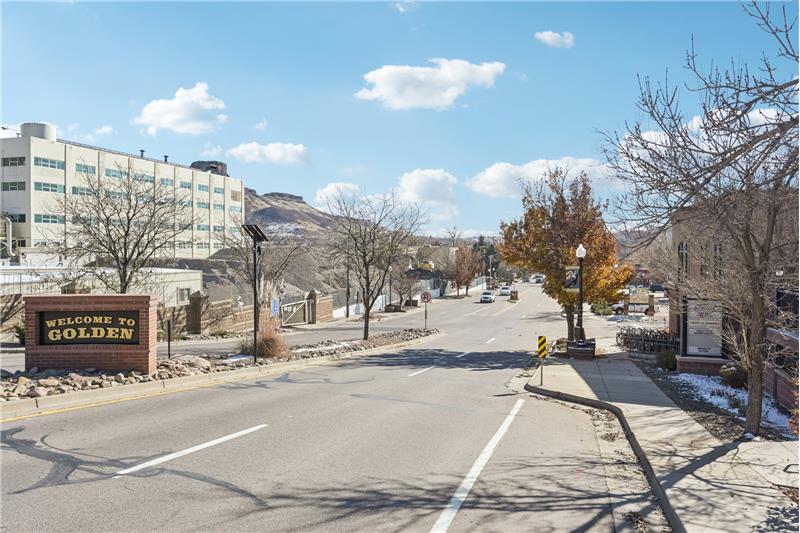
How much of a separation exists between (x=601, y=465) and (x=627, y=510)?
183cm

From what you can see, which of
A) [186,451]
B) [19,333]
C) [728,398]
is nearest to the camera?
Result: [186,451]

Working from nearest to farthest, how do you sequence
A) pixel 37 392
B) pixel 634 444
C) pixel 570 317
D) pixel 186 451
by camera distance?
pixel 186 451 → pixel 634 444 → pixel 37 392 → pixel 570 317

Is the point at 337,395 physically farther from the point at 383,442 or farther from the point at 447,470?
the point at 447,470

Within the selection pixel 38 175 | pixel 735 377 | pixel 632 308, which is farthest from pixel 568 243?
pixel 38 175

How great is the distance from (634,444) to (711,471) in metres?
1.98

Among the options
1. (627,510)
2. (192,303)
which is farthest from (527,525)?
(192,303)

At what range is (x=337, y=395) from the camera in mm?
13086

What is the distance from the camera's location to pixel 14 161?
65.6 meters

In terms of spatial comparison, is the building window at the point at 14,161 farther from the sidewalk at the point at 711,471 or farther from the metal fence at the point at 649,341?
the sidewalk at the point at 711,471

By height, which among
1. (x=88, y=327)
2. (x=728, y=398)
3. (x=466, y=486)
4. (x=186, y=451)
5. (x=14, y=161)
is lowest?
(x=728, y=398)

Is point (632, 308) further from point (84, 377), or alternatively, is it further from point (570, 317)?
point (84, 377)

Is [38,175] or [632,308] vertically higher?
[38,175]

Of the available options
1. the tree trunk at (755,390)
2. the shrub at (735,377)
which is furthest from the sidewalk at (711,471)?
the shrub at (735,377)

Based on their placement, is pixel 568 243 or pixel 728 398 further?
pixel 568 243
